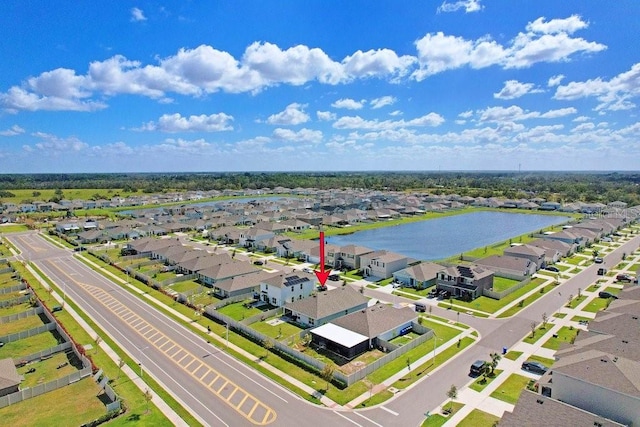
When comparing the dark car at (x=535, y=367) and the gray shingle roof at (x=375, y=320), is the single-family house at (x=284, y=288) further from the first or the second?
the dark car at (x=535, y=367)

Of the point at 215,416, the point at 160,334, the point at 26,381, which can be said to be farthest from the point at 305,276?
the point at 26,381

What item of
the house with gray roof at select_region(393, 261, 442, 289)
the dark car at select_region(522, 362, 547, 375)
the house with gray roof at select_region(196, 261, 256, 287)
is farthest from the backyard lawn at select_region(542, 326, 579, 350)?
the house with gray roof at select_region(196, 261, 256, 287)

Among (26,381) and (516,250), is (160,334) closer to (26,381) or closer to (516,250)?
(26,381)

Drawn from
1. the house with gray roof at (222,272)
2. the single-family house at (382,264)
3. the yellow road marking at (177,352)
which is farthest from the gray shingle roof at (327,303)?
the house with gray roof at (222,272)

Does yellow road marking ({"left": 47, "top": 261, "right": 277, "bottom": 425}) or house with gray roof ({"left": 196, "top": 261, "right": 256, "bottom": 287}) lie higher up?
house with gray roof ({"left": 196, "top": 261, "right": 256, "bottom": 287})

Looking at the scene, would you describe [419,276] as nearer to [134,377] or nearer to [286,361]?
[286,361]

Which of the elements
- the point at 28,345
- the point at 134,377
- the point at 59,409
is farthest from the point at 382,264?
the point at 28,345

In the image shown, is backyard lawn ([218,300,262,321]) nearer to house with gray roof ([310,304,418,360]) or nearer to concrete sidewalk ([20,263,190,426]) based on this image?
house with gray roof ([310,304,418,360])
